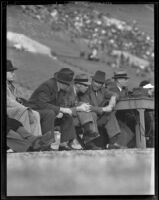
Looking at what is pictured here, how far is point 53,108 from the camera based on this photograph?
41.4ft

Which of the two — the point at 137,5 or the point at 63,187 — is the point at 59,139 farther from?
the point at 137,5

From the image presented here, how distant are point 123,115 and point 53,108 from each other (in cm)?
115

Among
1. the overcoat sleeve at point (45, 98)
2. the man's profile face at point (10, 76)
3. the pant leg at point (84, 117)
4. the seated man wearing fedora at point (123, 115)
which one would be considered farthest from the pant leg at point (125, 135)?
the man's profile face at point (10, 76)

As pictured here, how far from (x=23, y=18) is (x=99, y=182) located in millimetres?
2943

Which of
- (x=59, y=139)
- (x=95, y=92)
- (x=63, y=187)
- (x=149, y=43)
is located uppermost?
(x=149, y=43)

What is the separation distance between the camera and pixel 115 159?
41.3 ft

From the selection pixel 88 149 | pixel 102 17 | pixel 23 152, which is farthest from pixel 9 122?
pixel 102 17

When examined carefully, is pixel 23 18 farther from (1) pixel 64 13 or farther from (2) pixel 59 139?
(2) pixel 59 139

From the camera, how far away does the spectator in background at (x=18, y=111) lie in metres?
12.5

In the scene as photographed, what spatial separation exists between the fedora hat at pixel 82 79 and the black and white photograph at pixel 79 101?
0.02 m

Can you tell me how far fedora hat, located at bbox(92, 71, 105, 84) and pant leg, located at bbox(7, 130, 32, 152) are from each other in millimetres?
1506

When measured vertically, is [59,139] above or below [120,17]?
below

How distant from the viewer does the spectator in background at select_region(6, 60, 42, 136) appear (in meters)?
12.5

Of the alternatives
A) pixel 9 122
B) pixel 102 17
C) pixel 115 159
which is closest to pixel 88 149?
pixel 115 159
